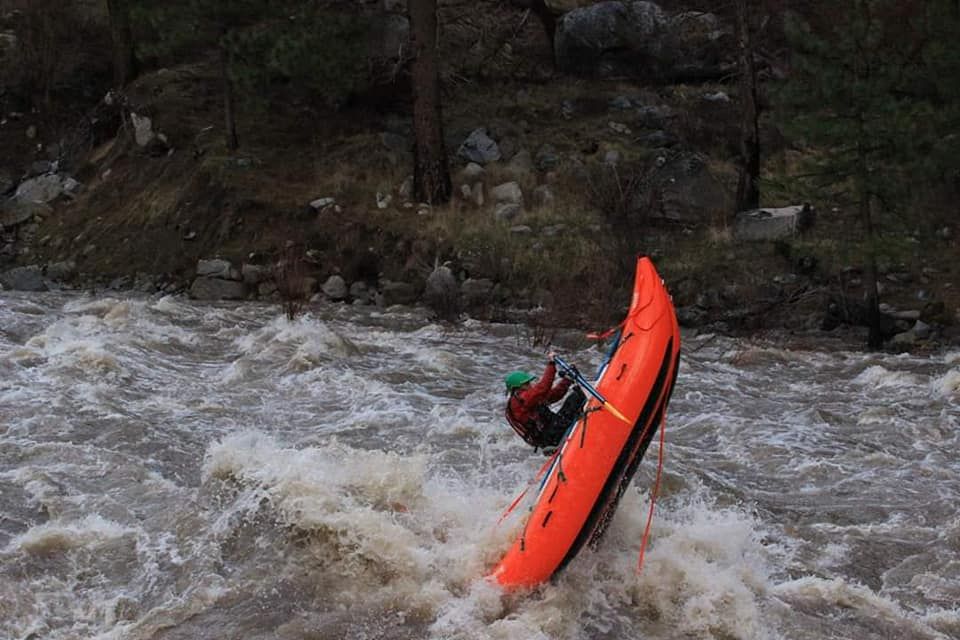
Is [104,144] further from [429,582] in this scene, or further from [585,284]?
[429,582]

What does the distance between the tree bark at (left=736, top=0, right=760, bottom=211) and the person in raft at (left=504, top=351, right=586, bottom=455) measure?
9.16m

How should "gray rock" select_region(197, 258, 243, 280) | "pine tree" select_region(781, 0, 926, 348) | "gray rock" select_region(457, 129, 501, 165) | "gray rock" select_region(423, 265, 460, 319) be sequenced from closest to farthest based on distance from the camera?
"pine tree" select_region(781, 0, 926, 348) → "gray rock" select_region(423, 265, 460, 319) → "gray rock" select_region(197, 258, 243, 280) → "gray rock" select_region(457, 129, 501, 165)

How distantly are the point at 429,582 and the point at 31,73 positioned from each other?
1926cm

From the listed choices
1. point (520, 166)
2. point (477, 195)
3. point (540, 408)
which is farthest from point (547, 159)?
point (540, 408)

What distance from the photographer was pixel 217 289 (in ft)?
46.9

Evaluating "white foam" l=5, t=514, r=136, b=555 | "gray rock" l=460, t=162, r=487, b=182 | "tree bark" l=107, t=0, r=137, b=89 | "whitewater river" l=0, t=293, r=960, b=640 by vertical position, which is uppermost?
"tree bark" l=107, t=0, r=137, b=89

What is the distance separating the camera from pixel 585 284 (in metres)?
13.1

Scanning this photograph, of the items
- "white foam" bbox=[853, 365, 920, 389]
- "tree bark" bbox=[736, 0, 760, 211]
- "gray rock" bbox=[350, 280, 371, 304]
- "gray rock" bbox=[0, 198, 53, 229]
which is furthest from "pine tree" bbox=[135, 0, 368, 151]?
"white foam" bbox=[853, 365, 920, 389]

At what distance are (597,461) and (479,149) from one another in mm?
12099

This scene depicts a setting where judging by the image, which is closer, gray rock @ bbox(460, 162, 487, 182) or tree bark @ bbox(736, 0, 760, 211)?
tree bark @ bbox(736, 0, 760, 211)

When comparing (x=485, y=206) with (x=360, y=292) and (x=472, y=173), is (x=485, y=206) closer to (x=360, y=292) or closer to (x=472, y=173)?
(x=472, y=173)

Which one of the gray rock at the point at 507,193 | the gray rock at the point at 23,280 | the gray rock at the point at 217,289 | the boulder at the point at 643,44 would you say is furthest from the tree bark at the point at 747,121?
the gray rock at the point at 23,280

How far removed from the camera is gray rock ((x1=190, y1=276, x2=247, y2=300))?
46.6 ft

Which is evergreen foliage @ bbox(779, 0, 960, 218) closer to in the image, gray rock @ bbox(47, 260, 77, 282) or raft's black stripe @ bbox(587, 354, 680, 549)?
raft's black stripe @ bbox(587, 354, 680, 549)
